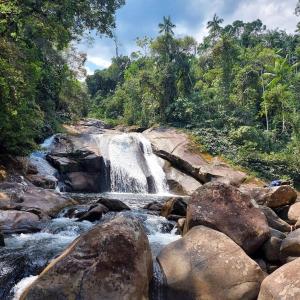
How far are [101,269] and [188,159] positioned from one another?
19.3 metres

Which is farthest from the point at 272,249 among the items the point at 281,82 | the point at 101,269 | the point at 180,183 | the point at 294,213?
the point at 281,82

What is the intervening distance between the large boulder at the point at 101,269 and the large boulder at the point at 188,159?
1654 cm

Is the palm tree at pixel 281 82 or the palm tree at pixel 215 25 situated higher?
the palm tree at pixel 215 25

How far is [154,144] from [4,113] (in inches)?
492

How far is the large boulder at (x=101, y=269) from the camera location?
18.1ft

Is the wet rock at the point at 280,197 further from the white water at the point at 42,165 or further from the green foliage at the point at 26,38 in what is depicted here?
the white water at the point at 42,165

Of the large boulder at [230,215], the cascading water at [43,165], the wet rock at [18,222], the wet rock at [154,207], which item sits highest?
the cascading water at [43,165]

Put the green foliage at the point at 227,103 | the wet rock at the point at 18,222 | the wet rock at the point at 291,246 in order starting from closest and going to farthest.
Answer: the wet rock at the point at 291,246, the wet rock at the point at 18,222, the green foliage at the point at 227,103

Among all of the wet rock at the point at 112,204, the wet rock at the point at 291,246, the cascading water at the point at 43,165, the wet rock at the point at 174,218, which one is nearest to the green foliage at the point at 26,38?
the cascading water at the point at 43,165

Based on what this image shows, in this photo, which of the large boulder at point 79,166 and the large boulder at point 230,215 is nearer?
the large boulder at point 230,215

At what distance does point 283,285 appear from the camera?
19.2 ft

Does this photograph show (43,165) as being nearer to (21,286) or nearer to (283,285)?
(21,286)

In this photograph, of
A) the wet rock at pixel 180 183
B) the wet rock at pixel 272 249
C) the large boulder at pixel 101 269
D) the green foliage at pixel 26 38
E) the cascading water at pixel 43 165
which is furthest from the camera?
the wet rock at pixel 180 183

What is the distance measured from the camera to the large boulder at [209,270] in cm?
637
